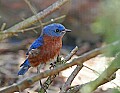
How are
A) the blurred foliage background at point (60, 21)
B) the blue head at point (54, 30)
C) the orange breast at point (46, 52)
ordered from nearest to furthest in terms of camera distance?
the orange breast at point (46, 52) < the blue head at point (54, 30) < the blurred foliage background at point (60, 21)

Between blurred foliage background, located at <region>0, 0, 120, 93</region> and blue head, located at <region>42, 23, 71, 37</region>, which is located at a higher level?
blurred foliage background, located at <region>0, 0, 120, 93</region>

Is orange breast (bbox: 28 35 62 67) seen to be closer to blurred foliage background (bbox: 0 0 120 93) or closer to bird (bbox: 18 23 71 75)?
bird (bbox: 18 23 71 75)

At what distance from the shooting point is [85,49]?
6855mm

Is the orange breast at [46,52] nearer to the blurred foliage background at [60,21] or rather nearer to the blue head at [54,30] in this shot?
the blue head at [54,30]

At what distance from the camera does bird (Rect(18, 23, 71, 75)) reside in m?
2.96

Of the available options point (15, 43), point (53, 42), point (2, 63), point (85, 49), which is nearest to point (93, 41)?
point (85, 49)

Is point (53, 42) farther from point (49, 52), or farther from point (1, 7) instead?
point (1, 7)

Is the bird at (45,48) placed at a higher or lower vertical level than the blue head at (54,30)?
lower

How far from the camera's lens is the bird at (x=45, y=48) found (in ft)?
9.71

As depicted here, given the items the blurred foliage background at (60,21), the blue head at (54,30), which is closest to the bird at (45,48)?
the blue head at (54,30)

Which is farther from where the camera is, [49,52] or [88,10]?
[88,10]

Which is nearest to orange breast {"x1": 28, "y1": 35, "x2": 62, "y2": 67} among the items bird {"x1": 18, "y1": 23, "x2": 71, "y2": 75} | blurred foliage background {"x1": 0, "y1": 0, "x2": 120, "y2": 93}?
bird {"x1": 18, "y1": 23, "x2": 71, "y2": 75}

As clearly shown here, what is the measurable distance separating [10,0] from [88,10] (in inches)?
48.2

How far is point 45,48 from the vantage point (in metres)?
3.05
